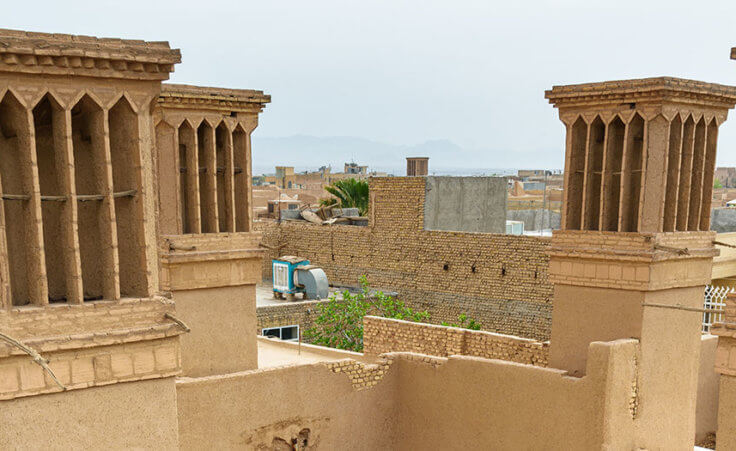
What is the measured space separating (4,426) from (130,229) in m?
1.85

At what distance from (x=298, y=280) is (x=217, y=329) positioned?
35.9 feet

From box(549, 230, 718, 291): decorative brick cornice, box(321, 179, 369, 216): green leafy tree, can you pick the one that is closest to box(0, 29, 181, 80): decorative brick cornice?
box(549, 230, 718, 291): decorative brick cornice

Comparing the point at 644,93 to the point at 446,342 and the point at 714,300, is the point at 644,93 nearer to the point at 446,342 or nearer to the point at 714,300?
the point at 446,342

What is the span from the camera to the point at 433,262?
22172mm

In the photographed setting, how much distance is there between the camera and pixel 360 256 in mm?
24172

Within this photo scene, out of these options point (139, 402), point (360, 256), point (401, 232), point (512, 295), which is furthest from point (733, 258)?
point (139, 402)

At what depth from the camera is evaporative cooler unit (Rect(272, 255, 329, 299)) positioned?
69.0 feet

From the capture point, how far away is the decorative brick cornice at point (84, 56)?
534cm

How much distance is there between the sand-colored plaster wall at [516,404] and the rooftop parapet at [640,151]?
5.95ft

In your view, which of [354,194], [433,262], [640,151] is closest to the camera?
[640,151]

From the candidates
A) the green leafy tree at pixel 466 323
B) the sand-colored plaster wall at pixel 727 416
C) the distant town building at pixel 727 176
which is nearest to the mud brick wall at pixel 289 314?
the green leafy tree at pixel 466 323

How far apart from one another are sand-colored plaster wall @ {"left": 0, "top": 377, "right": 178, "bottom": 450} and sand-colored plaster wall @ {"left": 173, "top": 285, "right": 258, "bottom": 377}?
3733 millimetres

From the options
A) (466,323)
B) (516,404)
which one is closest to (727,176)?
(466,323)

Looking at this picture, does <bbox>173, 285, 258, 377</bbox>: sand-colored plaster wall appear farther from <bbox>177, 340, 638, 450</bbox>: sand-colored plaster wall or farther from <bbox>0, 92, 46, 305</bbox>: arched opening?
<bbox>0, 92, 46, 305</bbox>: arched opening
